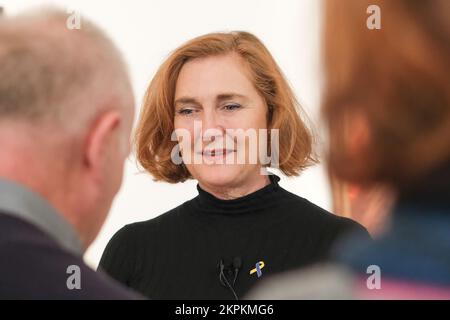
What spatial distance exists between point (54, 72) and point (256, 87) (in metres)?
0.90

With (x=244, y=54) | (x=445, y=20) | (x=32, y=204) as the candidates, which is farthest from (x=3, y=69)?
(x=244, y=54)

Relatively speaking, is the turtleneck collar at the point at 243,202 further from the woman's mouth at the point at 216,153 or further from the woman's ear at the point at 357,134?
the woman's ear at the point at 357,134

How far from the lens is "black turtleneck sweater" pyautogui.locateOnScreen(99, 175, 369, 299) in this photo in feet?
6.05

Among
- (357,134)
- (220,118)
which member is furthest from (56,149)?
(220,118)

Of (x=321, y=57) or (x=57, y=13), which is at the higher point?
(x=57, y=13)

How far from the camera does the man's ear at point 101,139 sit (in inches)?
45.2

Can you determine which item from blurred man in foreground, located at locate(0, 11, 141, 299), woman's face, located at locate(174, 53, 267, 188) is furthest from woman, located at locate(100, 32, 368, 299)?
blurred man in foreground, located at locate(0, 11, 141, 299)

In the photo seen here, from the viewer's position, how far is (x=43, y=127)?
3.59 ft

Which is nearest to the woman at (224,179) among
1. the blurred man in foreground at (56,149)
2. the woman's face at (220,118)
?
the woman's face at (220,118)

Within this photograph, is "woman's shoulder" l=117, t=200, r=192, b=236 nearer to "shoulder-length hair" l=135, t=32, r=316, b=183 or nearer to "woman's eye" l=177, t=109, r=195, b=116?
"shoulder-length hair" l=135, t=32, r=316, b=183

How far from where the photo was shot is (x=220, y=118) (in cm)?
193

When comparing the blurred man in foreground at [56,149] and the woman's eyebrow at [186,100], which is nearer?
the blurred man in foreground at [56,149]

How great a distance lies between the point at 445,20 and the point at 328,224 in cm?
113

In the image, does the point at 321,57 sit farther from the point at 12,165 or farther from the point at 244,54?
the point at 244,54
